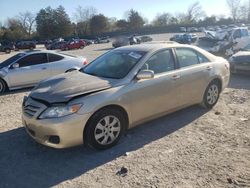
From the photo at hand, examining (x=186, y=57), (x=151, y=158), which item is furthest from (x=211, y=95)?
(x=151, y=158)

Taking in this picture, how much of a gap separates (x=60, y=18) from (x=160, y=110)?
267 ft

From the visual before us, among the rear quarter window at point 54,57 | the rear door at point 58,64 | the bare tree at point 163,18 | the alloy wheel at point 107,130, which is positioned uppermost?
the bare tree at point 163,18

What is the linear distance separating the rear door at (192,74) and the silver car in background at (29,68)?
17.8ft

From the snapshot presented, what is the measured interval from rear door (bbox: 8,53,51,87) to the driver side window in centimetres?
562

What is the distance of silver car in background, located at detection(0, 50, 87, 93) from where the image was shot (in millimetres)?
9500

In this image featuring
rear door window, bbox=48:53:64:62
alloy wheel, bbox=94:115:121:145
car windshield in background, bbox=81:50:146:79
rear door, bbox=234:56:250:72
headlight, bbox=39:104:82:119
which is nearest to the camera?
headlight, bbox=39:104:82:119

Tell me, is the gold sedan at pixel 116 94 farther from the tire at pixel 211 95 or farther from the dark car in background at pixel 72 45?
the dark car in background at pixel 72 45

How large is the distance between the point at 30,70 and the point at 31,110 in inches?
221

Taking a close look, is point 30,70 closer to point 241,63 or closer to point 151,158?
point 151,158

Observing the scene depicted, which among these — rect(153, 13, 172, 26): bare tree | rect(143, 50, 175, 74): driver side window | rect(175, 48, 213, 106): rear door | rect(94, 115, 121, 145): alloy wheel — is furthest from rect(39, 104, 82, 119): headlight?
rect(153, 13, 172, 26): bare tree

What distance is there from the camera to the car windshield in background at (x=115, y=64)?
5000 millimetres

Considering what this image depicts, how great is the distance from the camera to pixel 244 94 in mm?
7754

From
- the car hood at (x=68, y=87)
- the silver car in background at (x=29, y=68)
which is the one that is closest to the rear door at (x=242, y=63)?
the silver car in background at (x=29, y=68)

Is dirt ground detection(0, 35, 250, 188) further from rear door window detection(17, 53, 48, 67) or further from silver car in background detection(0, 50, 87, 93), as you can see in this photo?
rear door window detection(17, 53, 48, 67)
